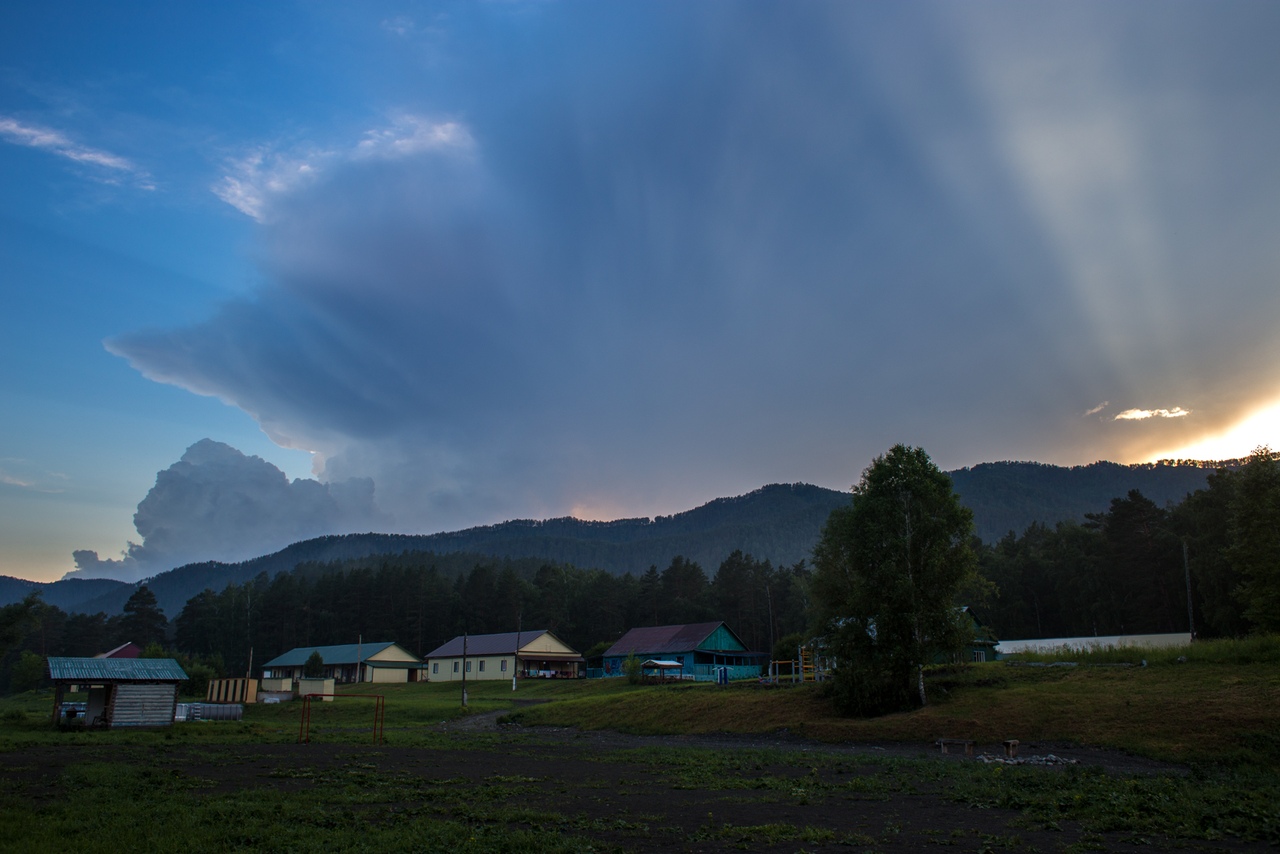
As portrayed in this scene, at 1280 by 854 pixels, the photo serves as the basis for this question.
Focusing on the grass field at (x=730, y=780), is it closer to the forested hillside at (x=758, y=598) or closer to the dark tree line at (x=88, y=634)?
the forested hillside at (x=758, y=598)

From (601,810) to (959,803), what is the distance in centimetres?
857

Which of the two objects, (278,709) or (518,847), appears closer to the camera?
(518,847)

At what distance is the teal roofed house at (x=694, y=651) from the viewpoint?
247 feet

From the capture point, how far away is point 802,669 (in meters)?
53.7

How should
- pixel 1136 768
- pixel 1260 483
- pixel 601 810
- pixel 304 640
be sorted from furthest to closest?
pixel 304 640
pixel 1260 483
pixel 1136 768
pixel 601 810

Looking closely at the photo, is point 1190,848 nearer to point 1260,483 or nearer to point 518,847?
point 518,847

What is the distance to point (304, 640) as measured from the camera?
12725cm

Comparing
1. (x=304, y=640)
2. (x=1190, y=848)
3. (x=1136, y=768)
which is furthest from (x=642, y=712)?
(x=304, y=640)

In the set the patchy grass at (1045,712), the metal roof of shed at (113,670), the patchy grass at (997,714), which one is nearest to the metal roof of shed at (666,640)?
the patchy grass at (997,714)

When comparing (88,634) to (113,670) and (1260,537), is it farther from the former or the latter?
(1260,537)

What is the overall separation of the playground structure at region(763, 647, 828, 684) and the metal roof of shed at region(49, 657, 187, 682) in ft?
127

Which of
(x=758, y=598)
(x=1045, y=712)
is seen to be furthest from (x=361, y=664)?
(x=1045, y=712)

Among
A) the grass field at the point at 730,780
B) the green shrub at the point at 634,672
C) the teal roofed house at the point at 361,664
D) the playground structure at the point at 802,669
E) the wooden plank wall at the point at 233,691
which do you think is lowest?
the teal roofed house at the point at 361,664

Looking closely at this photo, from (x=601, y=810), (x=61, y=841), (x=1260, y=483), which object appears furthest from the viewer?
(x=1260, y=483)
